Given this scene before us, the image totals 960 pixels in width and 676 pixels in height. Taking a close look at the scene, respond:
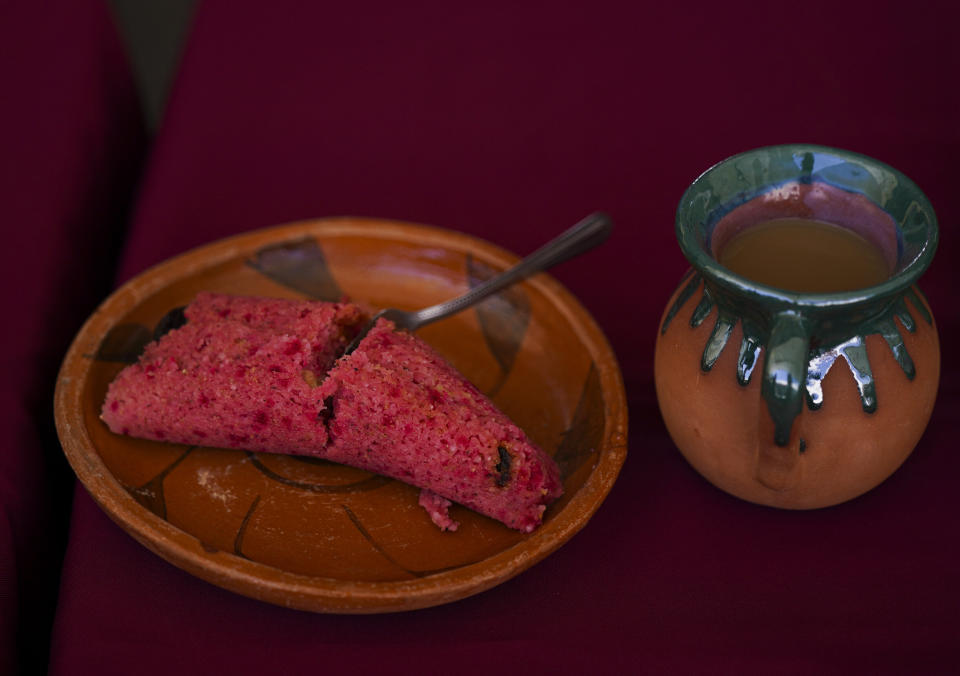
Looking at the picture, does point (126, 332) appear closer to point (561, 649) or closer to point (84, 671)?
point (84, 671)

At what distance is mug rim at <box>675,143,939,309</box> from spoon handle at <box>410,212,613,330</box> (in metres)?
0.25

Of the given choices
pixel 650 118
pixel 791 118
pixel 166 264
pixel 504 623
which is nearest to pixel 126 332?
pixel 166 264

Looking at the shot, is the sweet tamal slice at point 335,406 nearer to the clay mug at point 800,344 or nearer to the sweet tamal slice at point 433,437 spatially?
the sweet tamal slice at point 433,437

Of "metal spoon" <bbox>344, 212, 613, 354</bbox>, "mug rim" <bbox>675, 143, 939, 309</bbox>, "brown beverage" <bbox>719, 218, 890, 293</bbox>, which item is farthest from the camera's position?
"metal spoon" <bbox>344, 212, 613, 354</bbox>

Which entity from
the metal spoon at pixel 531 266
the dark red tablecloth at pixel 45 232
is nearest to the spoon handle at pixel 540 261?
the metal spoon at pixel 531 266

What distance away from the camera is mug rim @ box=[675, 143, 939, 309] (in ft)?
2.49

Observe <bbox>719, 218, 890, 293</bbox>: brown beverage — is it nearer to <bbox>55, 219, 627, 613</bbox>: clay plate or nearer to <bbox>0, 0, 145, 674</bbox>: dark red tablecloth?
<bbox>55, 219, 627, 613</bbox>: clay plate

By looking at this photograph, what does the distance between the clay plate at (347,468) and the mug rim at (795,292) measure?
0.22 m

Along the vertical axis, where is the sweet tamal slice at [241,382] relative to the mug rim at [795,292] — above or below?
below

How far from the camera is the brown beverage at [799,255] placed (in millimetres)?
883

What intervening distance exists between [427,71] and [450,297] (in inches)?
19.0

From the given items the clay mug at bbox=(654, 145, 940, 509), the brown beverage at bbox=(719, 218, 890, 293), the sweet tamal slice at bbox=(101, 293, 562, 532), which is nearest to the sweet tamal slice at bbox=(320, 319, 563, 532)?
the sweet tamal slice at bbox=(101, 293, 562, 532)

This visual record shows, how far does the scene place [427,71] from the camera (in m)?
1.52

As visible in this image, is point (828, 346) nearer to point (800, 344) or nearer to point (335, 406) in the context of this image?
point (800, 344)
